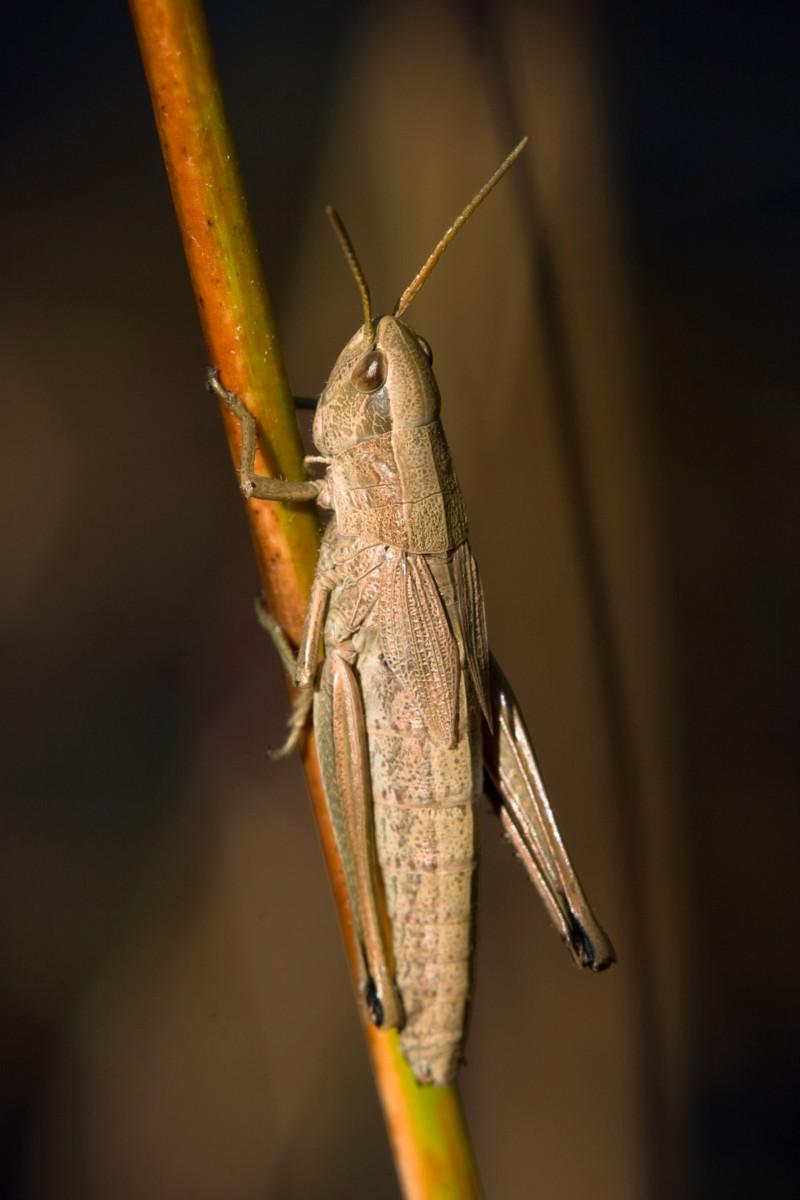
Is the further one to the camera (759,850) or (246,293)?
(759,850)

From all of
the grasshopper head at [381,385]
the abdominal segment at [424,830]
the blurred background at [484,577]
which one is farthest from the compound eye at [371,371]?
the blurred background at [484,577]

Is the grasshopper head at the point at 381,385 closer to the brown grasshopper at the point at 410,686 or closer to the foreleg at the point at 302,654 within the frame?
the brown grasshopper at the point at 410,686

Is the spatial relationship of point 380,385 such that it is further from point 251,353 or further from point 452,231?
point 251,353

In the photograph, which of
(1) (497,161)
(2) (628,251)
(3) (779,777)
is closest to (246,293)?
(1) (497,161)

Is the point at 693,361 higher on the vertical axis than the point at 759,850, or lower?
higher

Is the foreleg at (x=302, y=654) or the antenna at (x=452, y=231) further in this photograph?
the foreleg at (x=302, y=654)

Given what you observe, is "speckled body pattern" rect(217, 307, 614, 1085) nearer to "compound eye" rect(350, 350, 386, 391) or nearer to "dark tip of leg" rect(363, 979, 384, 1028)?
"compound eye" rect(350, 350, 386, 391)

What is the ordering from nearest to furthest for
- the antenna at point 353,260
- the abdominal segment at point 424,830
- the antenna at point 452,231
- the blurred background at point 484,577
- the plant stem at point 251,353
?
the plant stem at point 251,353, the antenna at point 353,260, the antenna at point 452,231, the abdominal segment at point 424,830, the blurred background at point 484,577

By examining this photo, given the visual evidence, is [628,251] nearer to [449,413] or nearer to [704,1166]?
[449,413]
